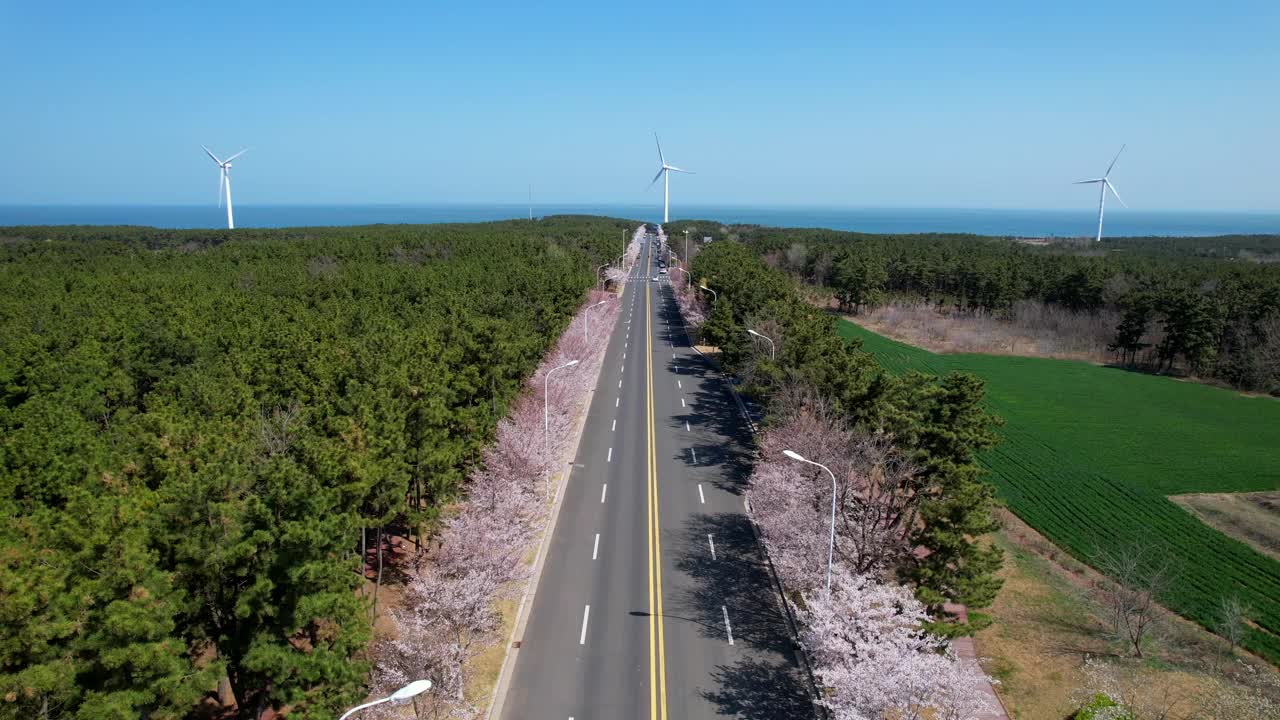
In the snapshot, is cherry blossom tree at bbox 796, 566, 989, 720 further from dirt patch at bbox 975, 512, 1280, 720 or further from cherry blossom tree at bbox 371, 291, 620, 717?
cherry blossom tree at bbox 371, 291, 620, 717

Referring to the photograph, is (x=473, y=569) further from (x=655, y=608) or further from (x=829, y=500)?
(x=829, y=500)

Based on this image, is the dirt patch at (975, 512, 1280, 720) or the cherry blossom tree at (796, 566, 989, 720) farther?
the dirt patch at (975, 512, 1280, 720)

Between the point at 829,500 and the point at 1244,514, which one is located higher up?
the point at 829,500

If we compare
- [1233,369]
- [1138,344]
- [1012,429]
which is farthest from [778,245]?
[1012,429]

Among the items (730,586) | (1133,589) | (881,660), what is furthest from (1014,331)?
(881,660)

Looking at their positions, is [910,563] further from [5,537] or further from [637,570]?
[5,537]

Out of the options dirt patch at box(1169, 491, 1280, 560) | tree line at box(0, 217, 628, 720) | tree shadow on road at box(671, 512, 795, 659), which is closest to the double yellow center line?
tree shadow on road at box(671, 512, 795, 659)
